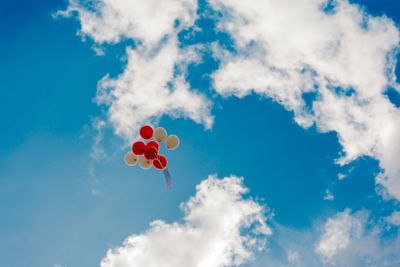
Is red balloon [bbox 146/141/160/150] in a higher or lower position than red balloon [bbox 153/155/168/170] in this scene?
higher

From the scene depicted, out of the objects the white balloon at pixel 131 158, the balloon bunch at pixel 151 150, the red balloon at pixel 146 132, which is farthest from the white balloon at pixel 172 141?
the white balloon at pixel 131 158

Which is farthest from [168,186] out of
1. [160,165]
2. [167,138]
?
[167,138]

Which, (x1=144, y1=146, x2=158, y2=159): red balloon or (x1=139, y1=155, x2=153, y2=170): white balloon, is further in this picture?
(x1=139, y1=155, x2=153, y2=170): white balloon

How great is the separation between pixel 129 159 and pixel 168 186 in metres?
1.96

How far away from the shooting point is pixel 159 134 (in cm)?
1230

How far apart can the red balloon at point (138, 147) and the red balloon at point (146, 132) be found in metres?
0.33

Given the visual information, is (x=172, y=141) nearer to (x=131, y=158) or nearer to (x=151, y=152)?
(x=151, y=152)

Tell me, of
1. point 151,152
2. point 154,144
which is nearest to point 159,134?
point 154,144

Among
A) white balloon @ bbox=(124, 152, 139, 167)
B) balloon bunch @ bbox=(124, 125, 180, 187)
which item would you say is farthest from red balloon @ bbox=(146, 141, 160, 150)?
white balloon @ bbox=(124, 152, 139, 167)

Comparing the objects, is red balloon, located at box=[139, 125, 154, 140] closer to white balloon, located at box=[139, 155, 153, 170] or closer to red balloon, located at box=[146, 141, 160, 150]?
red balloon, located at box=[146, 141, 160, 150]

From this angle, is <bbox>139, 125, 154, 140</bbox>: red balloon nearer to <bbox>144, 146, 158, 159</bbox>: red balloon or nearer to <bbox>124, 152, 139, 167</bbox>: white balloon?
<bbox>144, 146, 158, 159</bbox>: red balloon

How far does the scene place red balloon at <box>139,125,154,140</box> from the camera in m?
12.0

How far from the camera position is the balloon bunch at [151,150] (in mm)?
11867

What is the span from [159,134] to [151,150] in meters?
0.80
